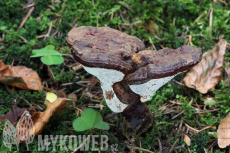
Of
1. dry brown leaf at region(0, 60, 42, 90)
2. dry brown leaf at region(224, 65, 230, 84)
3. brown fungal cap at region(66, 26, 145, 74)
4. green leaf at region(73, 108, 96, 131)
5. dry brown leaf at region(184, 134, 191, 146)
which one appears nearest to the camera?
brown fungal cap at region(66, 26, 145, 74)

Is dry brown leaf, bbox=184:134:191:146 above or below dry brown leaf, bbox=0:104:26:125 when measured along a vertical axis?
below

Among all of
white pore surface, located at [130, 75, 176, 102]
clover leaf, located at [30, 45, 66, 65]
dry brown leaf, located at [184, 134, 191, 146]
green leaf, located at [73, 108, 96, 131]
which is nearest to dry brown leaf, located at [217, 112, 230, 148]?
dry brown leaf, located at [184, 134, 191, 146]

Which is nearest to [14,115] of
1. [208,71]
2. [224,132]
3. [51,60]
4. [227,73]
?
[51,60]

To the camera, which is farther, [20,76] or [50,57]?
[20,76]

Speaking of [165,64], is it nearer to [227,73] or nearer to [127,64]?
[127,64]

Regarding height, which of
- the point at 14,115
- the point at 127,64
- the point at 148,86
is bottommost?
the point at 14,115

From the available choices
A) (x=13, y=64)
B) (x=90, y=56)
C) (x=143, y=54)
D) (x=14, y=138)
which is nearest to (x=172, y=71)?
(x=143, y=54)

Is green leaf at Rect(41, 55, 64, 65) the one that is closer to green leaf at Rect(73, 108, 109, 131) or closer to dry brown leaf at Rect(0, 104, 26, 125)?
dry brown leaf at Rect(0, 104, 26, 125)
